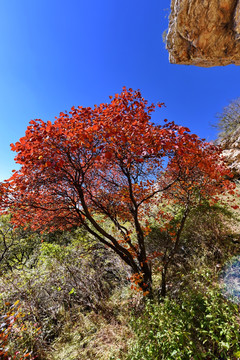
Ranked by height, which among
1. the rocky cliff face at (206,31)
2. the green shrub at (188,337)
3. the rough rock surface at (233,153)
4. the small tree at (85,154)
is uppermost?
the rocky cliff face at (206,31)

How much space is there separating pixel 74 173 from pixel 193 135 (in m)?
3.34

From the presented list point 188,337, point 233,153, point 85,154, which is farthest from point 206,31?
point 188,337

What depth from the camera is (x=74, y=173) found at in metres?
3.98

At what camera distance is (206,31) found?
6965 mm

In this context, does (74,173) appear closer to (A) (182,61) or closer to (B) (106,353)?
(B) (106,353)

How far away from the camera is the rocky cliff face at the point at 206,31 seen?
626 centimetres

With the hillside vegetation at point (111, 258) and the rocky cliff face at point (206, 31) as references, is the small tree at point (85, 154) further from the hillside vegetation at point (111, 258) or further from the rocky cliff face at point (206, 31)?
the rocky cliff face at point (206, 31)

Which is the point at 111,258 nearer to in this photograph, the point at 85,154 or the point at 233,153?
the point at 85,154

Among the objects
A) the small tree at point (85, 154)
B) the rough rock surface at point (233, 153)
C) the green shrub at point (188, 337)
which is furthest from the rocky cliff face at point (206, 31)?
the green shrub at point (188, 337)

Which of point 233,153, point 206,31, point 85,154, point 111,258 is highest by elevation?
point 206,31

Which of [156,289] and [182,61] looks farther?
[182,61]

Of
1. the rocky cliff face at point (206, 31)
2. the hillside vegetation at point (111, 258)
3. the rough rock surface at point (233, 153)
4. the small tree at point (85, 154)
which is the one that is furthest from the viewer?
the rough rock surface at point (233, 153)

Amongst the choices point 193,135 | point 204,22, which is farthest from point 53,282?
point 204,22

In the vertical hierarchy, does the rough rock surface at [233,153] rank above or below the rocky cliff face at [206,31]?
below
